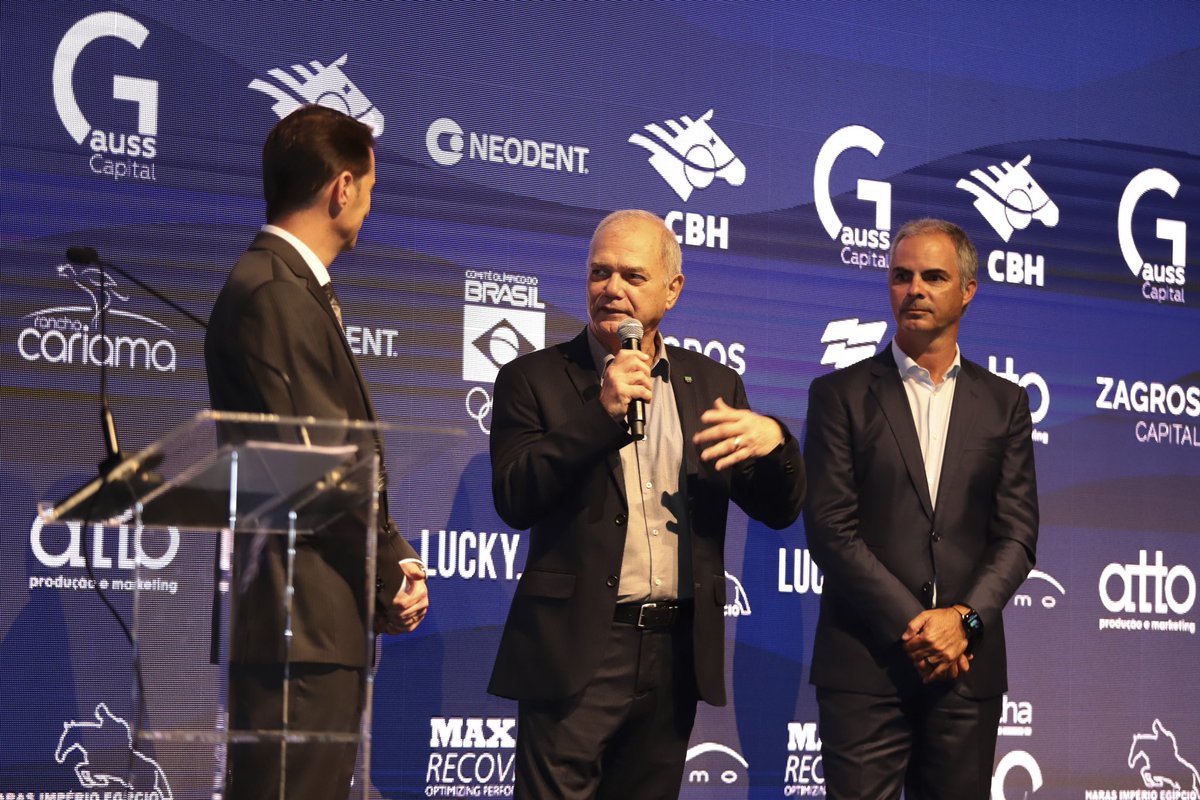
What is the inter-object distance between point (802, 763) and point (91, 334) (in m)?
2.76

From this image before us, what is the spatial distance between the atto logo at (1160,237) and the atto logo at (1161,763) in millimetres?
1707

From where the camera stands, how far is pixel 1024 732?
5.23m

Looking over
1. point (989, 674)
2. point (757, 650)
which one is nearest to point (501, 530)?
point (757, 650)

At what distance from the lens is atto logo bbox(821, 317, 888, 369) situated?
5.09m

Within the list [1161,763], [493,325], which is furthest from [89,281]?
[1161,763]

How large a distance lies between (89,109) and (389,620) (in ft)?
7.19

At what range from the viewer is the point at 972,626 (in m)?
3.56

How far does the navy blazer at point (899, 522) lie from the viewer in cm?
361

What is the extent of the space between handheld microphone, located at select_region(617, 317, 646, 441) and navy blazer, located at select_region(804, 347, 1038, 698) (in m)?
0.85

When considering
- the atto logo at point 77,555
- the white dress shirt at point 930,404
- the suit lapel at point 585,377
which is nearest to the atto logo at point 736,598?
the white dress shirt at point 930,404

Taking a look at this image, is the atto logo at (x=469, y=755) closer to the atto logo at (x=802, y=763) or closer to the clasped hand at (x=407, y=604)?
the atto logo at (x=802, y=763)

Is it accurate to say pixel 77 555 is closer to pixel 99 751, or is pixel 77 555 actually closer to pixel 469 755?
pixel 99 751

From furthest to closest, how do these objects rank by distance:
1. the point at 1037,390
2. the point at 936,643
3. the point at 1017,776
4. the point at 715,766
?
the point at 1037,390
the point at 1017,776
the point at 715,766
the point at 936,643

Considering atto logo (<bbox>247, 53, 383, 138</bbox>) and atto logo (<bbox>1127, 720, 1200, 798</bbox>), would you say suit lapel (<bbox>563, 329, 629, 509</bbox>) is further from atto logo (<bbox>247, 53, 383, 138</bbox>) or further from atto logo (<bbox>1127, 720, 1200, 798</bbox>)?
atto logo (<bbox>1127, 720, 1200, 798</bbox>)
